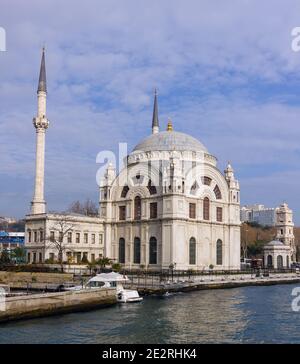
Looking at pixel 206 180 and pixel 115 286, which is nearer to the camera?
pixel 115 286

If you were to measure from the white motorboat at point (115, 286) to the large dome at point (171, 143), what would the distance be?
96.4 ft

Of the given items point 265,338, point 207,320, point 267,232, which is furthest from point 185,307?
point 267,232

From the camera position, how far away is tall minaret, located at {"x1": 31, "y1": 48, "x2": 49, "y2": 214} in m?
69.8

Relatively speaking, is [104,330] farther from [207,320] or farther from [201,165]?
[201,165]

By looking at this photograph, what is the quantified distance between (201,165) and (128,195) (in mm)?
10243

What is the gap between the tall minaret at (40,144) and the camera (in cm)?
6981

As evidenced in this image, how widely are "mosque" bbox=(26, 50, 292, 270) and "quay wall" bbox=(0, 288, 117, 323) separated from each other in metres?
24.6

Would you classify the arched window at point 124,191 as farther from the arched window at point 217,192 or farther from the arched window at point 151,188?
the arched window at point 217,192

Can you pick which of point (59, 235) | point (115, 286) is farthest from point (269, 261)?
point (115, 286)

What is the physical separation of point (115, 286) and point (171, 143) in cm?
3389

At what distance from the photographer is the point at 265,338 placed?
2550cm

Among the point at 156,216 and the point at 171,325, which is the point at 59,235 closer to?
the point at 156,216

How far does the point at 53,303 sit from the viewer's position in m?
33.6

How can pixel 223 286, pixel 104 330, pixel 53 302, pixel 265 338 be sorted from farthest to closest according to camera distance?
pixel 223 286, pixel 53 302, pixel 104 330, pixel 265 338
